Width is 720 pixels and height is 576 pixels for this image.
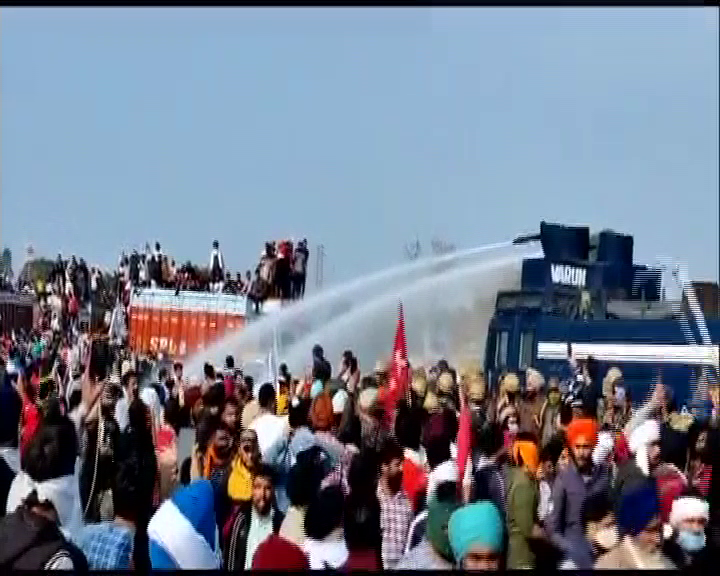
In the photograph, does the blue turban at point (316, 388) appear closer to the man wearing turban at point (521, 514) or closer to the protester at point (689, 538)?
the man wearing turban at point (521, 514)

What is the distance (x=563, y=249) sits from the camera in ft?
30.3

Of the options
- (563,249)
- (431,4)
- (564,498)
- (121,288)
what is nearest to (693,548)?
(564,498)

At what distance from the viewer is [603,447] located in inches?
313

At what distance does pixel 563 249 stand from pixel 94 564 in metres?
4.94

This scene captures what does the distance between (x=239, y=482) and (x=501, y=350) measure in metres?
3.98

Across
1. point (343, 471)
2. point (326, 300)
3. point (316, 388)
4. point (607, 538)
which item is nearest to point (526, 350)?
point (326, 300)

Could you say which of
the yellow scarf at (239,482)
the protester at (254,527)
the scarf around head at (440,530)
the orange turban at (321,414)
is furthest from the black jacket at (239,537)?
the orange turban at (321,414)

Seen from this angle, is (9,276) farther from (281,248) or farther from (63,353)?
(281,248)

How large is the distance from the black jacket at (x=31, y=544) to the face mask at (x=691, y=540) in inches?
86.0

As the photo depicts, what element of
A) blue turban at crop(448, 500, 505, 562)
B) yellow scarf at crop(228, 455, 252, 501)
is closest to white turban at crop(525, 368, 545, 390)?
yellow scarf at crop(228, 455, 252, 501)

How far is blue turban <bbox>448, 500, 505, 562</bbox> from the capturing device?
4.60 meters

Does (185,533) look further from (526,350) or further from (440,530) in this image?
(526,350)

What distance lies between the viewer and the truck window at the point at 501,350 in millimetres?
10328

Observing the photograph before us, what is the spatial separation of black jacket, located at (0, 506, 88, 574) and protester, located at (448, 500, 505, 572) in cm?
112
